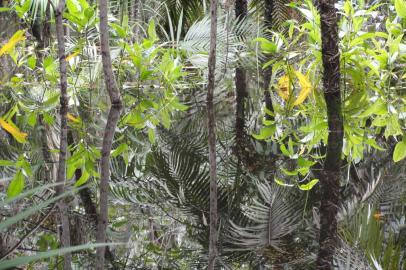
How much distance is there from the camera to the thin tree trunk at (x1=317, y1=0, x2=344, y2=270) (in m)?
1.41

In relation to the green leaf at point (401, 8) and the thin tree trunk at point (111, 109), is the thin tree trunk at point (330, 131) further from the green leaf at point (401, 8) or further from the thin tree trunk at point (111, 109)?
the thin tree trunk at point (111, 109)

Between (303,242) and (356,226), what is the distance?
34 centimetres

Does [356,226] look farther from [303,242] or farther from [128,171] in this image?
[128,171]

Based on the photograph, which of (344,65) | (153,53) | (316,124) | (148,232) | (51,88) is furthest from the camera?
(148,232)

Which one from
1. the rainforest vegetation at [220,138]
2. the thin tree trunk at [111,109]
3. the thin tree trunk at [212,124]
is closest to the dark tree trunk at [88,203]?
the rainforest vegetation at [220,138]

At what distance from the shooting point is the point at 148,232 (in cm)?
325

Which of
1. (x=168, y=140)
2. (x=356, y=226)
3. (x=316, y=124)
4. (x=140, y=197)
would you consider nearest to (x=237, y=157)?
(x=168, y=140)

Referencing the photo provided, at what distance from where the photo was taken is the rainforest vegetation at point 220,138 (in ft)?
4.99

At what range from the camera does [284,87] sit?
1.87m

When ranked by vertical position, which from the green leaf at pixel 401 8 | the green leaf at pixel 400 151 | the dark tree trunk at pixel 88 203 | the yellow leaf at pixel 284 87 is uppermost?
the green leaf at pixel 401 8

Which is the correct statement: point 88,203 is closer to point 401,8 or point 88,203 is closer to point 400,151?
point 400,151

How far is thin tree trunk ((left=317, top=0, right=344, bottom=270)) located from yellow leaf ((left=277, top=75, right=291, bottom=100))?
0.31 metres

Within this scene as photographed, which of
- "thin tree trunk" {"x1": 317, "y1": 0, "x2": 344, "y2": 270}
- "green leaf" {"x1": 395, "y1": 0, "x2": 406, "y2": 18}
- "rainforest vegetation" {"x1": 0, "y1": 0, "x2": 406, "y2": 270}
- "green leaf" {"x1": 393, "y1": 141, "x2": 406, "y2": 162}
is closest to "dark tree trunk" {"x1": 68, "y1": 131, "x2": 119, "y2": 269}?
"rainforest vegetation" {"x1": 0, "y1": 0, "x2": 406, "y2": 270}

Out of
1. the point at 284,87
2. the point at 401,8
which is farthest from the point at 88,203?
the point at 401,8
